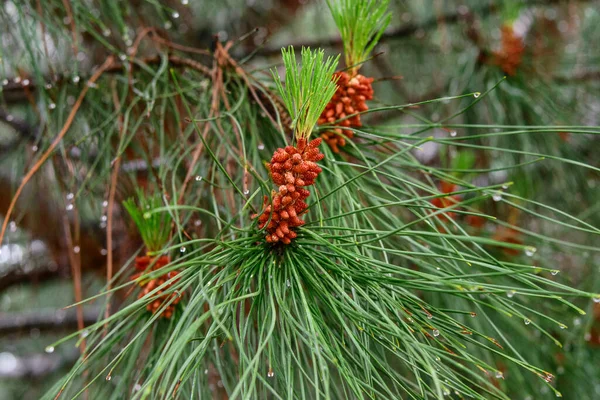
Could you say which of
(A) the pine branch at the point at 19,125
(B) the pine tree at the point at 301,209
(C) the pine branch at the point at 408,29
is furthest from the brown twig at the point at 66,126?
(C) the pine branch at the point at 408,29

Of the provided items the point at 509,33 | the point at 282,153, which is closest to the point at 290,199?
the point at 282,153

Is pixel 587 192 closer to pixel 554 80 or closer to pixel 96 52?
pixel 554 80

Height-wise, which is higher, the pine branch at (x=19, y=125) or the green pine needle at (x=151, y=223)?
the pine branch at (x=19, y=125)

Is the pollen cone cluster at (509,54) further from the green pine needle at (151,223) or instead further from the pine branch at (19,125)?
the pine branch at (19,125)

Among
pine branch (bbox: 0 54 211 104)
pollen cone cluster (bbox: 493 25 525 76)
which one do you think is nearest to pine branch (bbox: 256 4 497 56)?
pollen cone cluster (bbox: 493 25 525 76)

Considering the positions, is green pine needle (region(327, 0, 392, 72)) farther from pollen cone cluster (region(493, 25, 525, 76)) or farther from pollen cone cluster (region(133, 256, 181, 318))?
pollen cone cluster (region(493, 25, 525, 76))

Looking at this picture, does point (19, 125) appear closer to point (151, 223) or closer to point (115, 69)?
point (115, 69)

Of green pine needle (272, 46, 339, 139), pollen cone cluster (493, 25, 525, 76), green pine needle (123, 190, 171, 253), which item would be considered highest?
green pine needle (272, 46, 339, 139)
